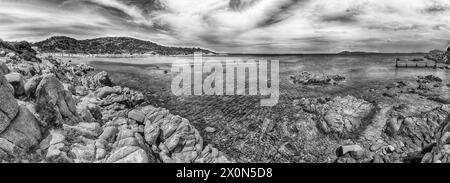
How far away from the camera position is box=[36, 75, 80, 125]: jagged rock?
43.5 feet

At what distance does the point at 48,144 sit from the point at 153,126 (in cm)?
595

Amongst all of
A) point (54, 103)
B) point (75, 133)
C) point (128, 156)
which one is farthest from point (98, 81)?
point (128, 156)

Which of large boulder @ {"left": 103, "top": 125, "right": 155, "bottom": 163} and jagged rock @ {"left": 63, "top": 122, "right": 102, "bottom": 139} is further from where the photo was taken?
jagged rock @ {"left": 63, "top": 122, "right": 102, "bottom": 139}

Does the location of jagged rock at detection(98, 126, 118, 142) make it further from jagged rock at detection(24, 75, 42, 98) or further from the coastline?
jagged rock at detection(24, 75, 42, 98)

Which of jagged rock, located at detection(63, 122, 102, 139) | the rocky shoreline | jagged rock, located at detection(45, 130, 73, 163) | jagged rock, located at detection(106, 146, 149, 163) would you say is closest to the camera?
jagged rock, located at detection(45, 130, 73, 163)

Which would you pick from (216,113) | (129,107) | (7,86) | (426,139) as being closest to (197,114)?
(216,113)

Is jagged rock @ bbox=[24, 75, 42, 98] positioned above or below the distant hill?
below

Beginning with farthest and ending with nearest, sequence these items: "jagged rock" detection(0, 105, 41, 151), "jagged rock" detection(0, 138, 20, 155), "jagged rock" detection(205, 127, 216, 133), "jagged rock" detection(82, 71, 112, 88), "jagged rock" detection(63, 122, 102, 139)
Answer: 1. "jagged rock" detection(82, 71, 112, 88)
2. "jagged rock" detection(205, 127, 216, 133)
3. "jagged rock" detection(63, 122, 102, 139)
4. "jagged rock" detection(0, 105, 41, 151)
5. "jagged rock" detection(0, 138, 20, 155)

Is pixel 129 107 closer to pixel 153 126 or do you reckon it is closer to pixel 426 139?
pixel 153 126

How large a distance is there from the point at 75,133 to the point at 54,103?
266 cm

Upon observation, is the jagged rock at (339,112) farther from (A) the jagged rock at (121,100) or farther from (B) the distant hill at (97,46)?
(B) the distant hill at (97,46)

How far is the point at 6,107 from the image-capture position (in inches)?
454

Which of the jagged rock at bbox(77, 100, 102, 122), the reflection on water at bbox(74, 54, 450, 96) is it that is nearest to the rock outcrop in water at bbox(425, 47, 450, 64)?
the reflection on water at bbox(74, 54, 450, 96)
